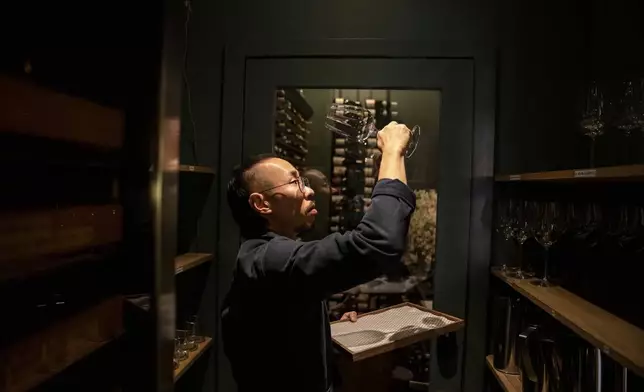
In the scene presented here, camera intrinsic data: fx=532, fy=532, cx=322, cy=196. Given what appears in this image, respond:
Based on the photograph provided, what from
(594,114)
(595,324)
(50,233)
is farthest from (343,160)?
(50,233)

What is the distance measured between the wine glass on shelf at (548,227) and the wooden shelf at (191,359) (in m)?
1.34

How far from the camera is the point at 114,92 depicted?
0.68 m

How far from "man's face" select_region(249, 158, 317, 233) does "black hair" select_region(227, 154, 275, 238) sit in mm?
22

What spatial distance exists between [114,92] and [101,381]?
38cm

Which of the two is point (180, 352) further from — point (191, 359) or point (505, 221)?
point (505, 221)

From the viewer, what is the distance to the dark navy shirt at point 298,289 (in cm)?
134

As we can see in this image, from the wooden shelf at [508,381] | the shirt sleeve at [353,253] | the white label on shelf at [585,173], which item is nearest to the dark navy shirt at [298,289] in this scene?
the shirt sleeve at [353,253]

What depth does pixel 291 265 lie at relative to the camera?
1.40 metres

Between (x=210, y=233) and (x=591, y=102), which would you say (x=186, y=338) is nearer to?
(x=210, y=233)

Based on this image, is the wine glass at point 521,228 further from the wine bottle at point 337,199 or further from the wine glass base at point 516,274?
the wine bottle at point 337,199

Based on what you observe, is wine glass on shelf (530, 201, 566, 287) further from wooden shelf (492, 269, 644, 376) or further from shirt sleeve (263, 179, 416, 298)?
shirt sleeve (263, 179, 416, 298)

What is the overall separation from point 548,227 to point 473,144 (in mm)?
526

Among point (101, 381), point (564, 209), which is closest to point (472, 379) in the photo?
point (564, 209)

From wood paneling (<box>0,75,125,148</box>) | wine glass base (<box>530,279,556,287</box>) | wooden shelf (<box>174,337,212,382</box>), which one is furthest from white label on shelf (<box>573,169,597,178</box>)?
wooden shelf (<box>174,337,212,382</box>)
